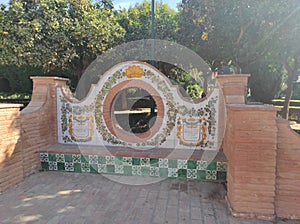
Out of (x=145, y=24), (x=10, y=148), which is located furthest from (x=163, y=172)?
(x=145, y=24)

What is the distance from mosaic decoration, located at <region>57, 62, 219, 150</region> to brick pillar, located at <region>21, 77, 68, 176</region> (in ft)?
0.54

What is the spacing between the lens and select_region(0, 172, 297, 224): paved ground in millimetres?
3117

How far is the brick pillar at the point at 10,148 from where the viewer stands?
388cm

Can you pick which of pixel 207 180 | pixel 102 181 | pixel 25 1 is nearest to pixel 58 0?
pixel 25 1

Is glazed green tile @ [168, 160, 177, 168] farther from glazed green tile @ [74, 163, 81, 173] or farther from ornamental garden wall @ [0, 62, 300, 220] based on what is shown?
glazed green tile @ [74, 163, 81, 173]

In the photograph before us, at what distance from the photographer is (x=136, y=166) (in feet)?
14.8

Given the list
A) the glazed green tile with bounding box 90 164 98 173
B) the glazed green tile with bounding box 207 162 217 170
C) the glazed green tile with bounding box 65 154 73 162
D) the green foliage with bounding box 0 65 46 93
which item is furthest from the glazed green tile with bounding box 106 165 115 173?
the green foliage with bounding box 0 65 46 93

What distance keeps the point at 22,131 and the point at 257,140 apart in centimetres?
421

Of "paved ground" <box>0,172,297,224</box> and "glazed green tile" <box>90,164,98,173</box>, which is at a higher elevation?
"glazed green tile" <box>90,164,98,173</box>

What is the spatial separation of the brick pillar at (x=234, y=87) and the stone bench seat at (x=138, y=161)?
3.82ft

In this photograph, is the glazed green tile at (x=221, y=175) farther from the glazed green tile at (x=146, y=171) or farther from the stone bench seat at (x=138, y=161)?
the glazed green tile at (x=146, y=171)

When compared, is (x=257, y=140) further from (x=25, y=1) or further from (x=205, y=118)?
(x=25, y=1)

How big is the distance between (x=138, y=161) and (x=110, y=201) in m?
1.08

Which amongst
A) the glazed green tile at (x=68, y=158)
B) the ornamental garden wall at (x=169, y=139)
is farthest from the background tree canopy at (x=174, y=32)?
the glazed green tile at (x=68, y=158)
